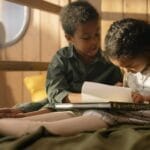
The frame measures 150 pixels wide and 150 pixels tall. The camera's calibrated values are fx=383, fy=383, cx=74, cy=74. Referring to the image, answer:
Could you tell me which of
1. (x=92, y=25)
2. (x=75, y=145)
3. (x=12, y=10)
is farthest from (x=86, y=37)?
(x=75, y=145)

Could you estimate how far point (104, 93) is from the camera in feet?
3.59

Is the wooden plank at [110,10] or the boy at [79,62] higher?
the wooden plank at [110,10]

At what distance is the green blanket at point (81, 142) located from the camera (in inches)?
27.5

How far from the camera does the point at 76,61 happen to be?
148 cm

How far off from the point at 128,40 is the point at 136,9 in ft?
2.94

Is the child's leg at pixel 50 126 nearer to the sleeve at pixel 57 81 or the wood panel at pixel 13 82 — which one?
the sleeve at pixel 57 81

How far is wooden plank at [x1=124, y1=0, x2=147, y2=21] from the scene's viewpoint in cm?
198

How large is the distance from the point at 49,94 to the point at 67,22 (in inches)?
12.7

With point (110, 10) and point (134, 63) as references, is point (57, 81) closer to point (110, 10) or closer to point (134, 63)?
point (134, 63)

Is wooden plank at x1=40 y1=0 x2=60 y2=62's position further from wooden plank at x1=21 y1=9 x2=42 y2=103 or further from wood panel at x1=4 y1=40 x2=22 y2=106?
wood panel at x1=4 y1=40 x2=22 y2=106

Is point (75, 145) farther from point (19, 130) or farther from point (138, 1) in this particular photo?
point (138, 1)

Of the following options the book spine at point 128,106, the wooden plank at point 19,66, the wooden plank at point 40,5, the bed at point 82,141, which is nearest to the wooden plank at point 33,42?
the wooden plank at point 40,5

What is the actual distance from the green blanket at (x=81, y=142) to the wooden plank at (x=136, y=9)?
1.28 metres

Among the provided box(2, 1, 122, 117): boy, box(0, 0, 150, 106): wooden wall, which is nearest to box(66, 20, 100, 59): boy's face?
box(2, 1, 122, 117): boy
